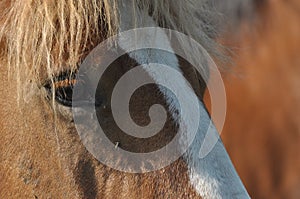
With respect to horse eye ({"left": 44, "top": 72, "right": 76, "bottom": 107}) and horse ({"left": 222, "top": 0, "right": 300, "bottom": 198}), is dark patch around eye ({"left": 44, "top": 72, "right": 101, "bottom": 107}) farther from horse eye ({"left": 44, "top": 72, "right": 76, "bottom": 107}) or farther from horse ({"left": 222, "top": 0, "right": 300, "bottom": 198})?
horse ({"left": 222, "top": 0, "right": 300, "bottom": 198})

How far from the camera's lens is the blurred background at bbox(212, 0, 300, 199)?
4348 millimetres

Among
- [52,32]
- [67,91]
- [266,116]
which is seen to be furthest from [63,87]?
[266,116]

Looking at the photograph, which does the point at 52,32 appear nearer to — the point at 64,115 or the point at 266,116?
the point at 64,115

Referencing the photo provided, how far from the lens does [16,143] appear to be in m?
1.52

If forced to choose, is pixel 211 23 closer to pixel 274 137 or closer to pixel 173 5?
pixel 173 5

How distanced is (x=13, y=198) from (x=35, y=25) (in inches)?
16.9

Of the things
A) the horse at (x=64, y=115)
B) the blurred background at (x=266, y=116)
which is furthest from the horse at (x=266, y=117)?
the horse at (x=64, y=115)

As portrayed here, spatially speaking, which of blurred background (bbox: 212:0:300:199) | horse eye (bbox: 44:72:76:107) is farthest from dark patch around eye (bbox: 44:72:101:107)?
blurred background (bbox: 212:0:300:199)

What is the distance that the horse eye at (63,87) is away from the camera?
4.77 ft

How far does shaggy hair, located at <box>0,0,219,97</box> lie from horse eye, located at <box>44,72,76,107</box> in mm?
19

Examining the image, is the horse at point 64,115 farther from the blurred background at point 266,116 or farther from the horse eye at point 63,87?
the blurred background at point 266,116

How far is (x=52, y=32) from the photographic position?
147 cm

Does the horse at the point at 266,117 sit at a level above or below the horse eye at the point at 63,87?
below

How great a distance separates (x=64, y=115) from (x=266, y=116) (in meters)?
3.10
